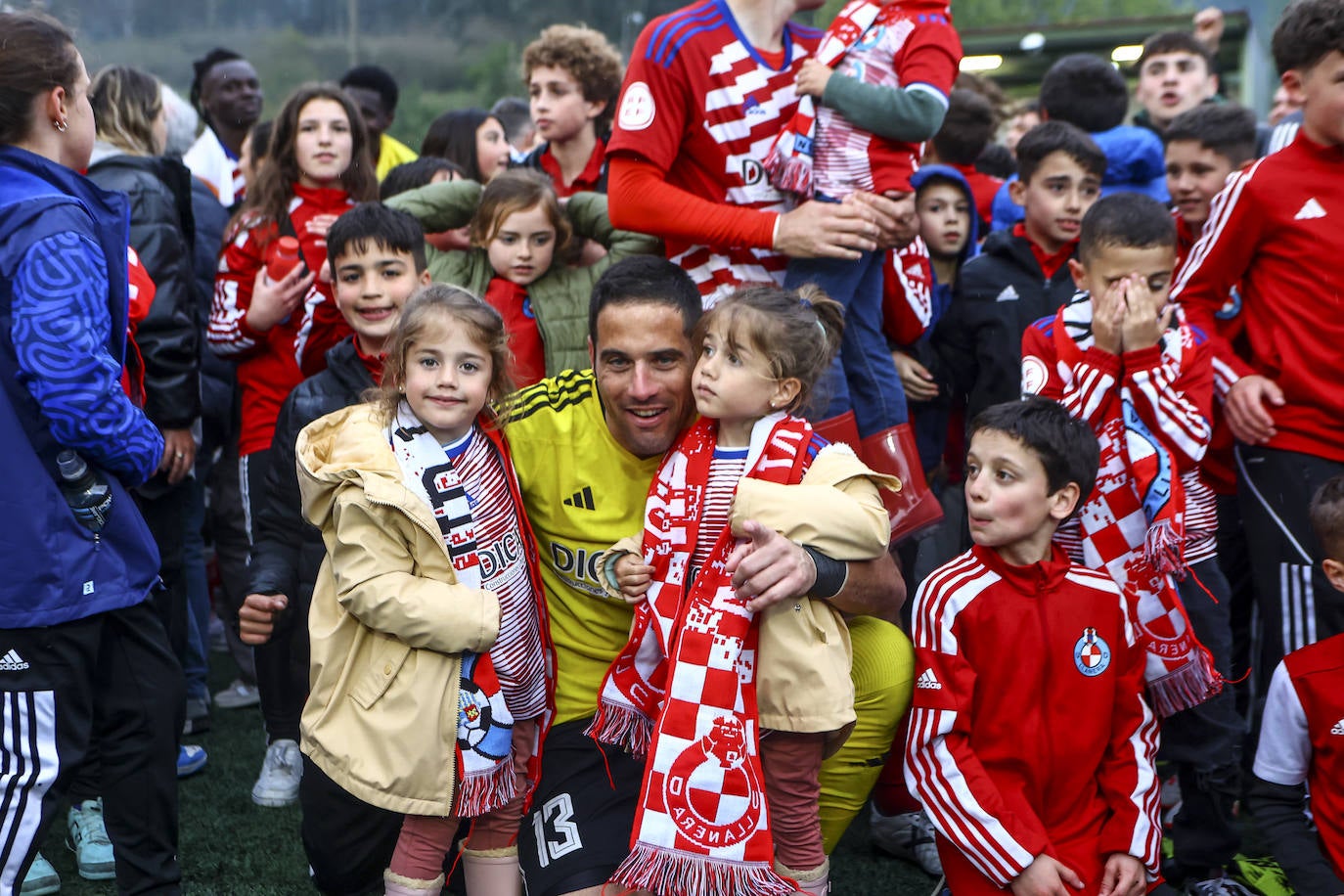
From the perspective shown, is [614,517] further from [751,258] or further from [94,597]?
[94,597]

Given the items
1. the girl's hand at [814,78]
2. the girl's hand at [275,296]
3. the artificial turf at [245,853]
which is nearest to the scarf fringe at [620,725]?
the artificial turf at [245,853]

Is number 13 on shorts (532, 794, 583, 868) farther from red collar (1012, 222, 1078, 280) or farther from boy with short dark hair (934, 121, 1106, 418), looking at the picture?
red collar (1012, 222, 1078, 280)

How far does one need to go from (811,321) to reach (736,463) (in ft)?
1.18

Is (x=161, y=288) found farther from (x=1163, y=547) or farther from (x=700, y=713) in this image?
(x=1163, y=547)

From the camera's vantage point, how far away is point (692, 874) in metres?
2.71

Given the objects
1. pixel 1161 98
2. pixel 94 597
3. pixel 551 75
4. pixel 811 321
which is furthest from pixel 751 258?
pixel 1161 98

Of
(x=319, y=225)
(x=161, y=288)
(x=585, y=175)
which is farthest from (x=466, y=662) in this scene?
(x=585, y=175)

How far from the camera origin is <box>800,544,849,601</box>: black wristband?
273 centimetres

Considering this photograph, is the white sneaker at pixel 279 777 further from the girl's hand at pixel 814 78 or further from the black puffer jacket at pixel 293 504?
the girl's hand at pixel 814 78

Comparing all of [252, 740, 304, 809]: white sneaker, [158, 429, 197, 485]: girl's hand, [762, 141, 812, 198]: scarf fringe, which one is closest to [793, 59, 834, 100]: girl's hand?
[762, 141, 812, 198]: scarf fringe

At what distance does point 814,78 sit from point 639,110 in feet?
1.51

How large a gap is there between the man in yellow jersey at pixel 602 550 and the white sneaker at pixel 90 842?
1358mm

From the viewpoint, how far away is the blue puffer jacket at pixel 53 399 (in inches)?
111

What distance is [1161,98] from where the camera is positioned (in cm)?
616
